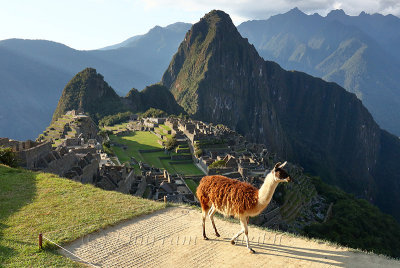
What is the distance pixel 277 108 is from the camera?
196 m

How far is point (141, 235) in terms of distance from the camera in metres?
8.55

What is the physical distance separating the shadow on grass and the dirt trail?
4.60 ft

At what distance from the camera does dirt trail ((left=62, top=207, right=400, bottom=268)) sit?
7328 millimetres

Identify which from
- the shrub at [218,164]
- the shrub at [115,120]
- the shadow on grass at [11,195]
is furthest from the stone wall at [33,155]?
the shrub at [115,120]

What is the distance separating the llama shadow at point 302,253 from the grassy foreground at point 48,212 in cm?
349

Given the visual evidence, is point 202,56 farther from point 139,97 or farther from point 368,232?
point 368,232

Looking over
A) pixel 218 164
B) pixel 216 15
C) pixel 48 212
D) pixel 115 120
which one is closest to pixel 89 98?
pixel 115 120

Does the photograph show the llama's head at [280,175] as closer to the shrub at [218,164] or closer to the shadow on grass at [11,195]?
the shadow on grass at [11,195]

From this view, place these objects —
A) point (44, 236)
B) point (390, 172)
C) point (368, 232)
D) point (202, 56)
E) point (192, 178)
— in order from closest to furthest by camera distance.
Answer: point (44, 236)
point (192, 178)
point (368, 232)
point (390, 172)
point (202, 56)

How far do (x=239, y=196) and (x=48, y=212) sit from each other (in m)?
5.50

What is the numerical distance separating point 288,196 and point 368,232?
992 cm

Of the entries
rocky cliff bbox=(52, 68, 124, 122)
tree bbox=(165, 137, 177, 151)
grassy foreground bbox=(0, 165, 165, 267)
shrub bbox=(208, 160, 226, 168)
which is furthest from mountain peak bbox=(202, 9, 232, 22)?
grassy foreground bbox=(0, 165, 165, 267)

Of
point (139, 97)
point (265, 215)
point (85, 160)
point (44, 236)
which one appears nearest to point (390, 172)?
point (139, 97)

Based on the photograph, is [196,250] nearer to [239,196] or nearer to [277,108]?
[239,196]
